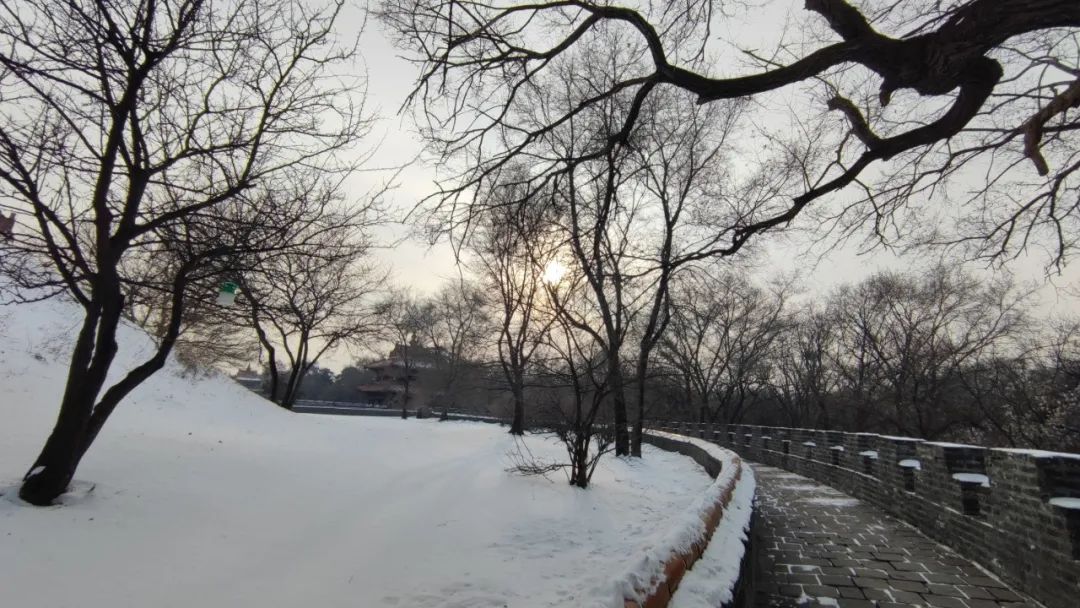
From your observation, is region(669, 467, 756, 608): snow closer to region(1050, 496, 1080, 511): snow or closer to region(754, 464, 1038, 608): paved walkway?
region(754, 464, 1038, 608): paved walkway

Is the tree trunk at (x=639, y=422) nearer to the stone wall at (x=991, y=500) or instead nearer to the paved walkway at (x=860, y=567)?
the stone wall at (x=991, y=500)

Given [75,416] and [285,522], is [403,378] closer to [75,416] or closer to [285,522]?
[285,522]

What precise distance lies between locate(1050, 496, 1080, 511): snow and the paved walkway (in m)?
0.90

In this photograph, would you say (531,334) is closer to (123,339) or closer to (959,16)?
(959,16)

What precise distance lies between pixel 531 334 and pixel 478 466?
118 inches

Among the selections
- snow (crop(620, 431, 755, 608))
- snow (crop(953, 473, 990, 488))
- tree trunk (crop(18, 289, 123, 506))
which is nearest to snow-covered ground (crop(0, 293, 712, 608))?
snow (crop(620, 431, 755, 608))

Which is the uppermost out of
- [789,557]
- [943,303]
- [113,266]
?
[943,303]

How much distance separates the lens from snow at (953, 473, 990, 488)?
575cm

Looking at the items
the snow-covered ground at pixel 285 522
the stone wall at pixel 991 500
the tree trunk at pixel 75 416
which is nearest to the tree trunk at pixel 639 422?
the snow-covered ground at pixel 285 522

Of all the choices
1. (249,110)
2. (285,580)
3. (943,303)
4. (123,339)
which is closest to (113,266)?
(249,110)

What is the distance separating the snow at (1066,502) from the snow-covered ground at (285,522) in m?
2.96

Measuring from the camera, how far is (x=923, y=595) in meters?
4.62

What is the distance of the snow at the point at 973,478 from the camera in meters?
5.75

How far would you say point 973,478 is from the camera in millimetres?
5953
